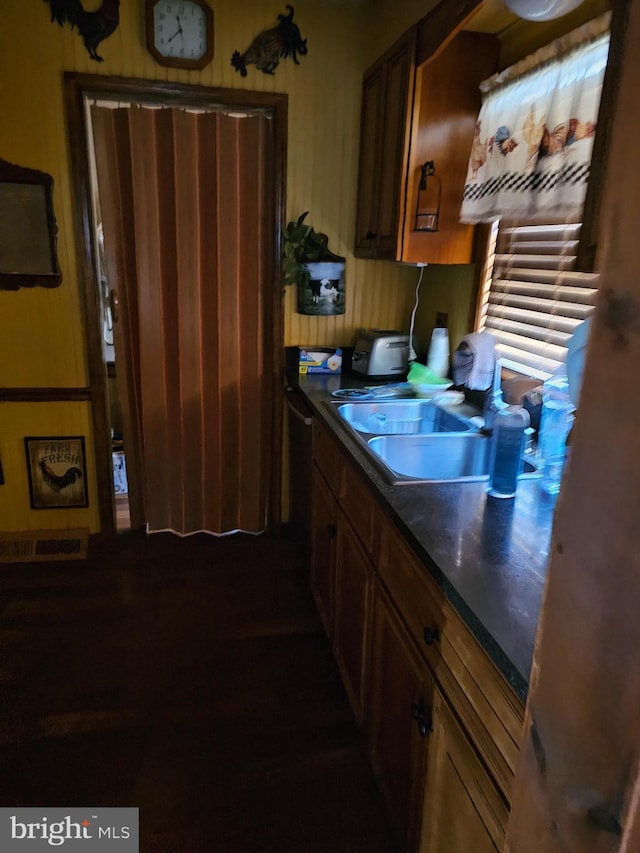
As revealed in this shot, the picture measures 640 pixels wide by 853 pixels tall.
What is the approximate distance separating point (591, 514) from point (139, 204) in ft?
8.16

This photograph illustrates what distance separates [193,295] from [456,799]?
2.18 m

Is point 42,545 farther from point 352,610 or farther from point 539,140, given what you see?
point 539,140

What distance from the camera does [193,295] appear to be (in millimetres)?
2602

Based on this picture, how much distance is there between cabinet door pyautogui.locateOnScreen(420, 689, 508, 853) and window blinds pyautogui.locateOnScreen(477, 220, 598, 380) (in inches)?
43.7

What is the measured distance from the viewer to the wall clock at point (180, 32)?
228cm

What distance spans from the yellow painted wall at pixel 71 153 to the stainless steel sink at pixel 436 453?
3.76 feet

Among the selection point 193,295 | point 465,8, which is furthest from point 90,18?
point 465,8

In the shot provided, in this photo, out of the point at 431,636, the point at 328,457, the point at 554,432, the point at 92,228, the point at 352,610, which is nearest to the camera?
the point at 431,636

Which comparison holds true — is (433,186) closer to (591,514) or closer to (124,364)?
(124,364)

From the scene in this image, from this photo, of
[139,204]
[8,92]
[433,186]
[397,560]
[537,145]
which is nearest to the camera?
[397,560]

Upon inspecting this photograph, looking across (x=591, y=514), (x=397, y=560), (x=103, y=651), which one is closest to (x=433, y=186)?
(x=397, y=560)

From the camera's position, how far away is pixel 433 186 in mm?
2062

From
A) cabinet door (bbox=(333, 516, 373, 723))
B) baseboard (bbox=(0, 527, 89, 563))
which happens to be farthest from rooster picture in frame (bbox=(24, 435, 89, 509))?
cabinet door (bbox=(333, 516, 373, 723))

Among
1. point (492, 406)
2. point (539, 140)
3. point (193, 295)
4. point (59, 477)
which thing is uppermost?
point (539, 140)
